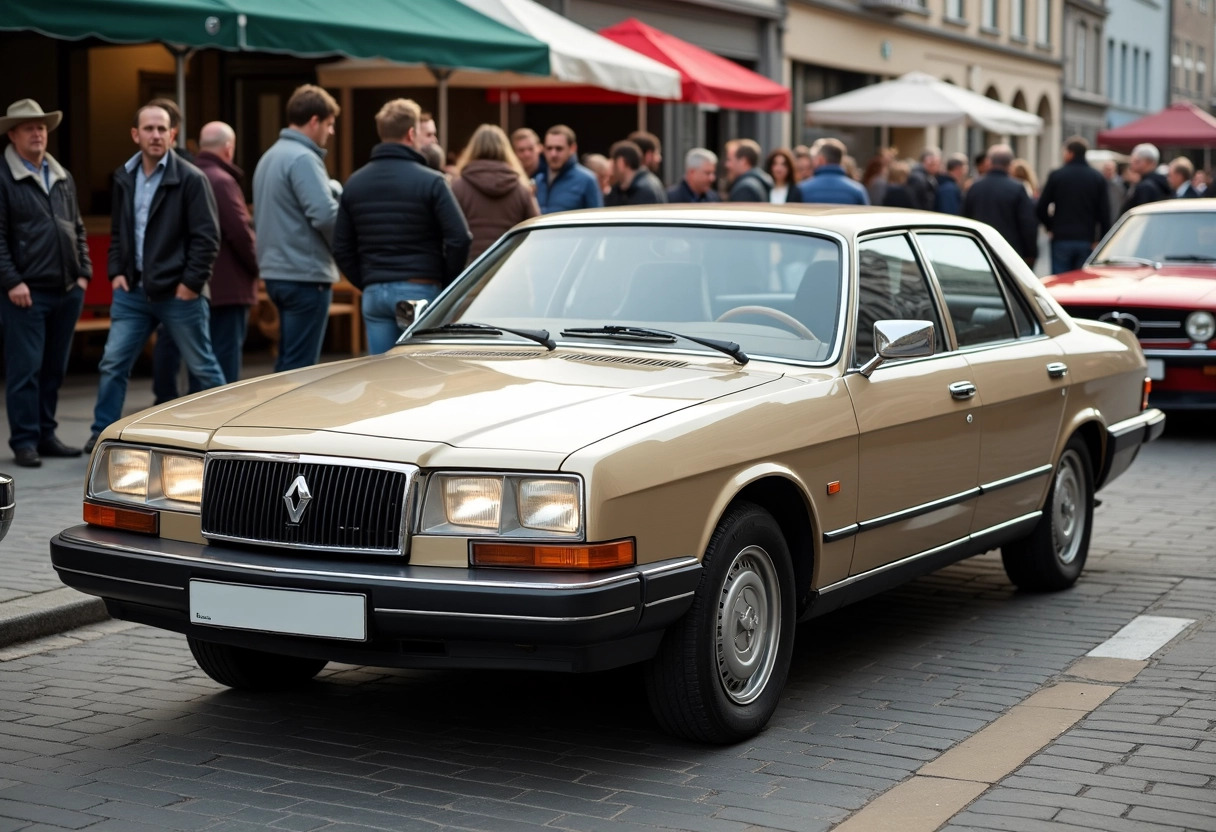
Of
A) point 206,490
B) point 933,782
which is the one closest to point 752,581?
point 933,782

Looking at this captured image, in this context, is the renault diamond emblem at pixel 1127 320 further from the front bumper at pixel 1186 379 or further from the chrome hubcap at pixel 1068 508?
the chrome hubcap at pixel 1068 508

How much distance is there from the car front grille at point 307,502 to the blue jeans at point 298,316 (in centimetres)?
581

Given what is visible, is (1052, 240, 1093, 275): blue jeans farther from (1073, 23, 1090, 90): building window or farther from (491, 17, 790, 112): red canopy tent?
(1073, 23, 1090, 90): building window

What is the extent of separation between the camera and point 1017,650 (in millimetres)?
6383

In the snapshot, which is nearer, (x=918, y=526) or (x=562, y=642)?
(x=562, y=642)

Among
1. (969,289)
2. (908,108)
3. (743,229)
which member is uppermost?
(908,108)

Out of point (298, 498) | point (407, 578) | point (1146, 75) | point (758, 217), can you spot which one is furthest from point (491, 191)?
point (1146, 75)

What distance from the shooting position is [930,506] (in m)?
6.08

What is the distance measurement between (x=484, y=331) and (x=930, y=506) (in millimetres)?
1645

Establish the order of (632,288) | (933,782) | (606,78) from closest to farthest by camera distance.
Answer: (933,782), (632,288), (606,78)

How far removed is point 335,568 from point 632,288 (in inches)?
71.1

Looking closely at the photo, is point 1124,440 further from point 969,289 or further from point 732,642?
point 732,642

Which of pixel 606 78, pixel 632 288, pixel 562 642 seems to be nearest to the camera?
pixel 562 642

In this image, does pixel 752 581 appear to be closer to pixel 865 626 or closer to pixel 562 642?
pixel 562 642
